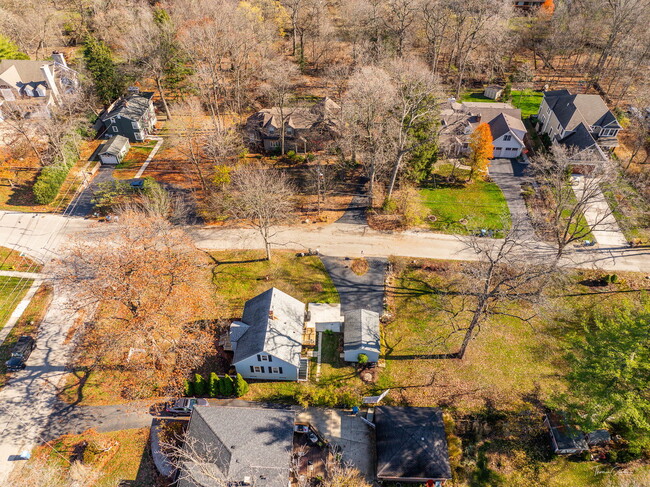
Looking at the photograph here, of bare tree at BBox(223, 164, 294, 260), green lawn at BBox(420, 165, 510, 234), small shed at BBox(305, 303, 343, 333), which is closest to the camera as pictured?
small shed at BBox(305, 303, 343, 333)

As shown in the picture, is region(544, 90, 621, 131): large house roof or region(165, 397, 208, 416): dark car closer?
region(165, 397, 208, 416): dark car

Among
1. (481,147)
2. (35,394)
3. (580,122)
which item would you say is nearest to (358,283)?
(481,147)

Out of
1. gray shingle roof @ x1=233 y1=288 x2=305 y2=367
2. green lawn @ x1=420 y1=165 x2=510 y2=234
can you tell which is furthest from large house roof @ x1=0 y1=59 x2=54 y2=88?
green lawn @ x1=420 y1=165 x2=510 y2=234

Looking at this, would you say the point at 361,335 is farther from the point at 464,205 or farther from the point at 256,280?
the point at 464,205

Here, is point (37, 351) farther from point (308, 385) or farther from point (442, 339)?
point (442, 339)

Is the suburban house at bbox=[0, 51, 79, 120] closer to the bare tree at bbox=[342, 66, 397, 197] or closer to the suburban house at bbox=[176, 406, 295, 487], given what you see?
the bare tree at bbox=[342, 66, 397, 197]

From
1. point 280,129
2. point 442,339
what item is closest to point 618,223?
point 442,339

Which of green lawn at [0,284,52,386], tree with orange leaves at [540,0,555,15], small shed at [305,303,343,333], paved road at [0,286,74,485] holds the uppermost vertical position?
tree with orange leaves at [540,0,555,15]

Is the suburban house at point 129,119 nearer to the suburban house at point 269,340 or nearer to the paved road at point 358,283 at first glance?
the paved road at point 358,283
